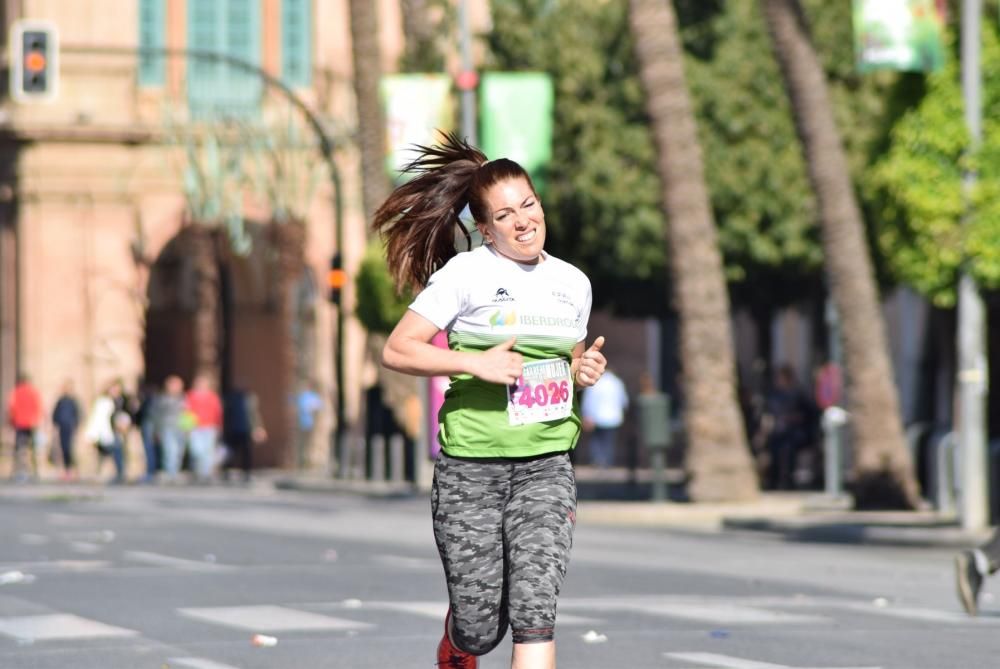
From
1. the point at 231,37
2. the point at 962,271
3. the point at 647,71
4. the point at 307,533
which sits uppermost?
the point at 231,37

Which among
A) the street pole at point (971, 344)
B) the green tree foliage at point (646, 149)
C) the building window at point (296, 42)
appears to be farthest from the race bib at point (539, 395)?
the building window at point (296, 42)

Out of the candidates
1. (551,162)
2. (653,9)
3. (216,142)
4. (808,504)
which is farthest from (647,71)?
(216,142)

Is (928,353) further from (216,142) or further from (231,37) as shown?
(231,37)

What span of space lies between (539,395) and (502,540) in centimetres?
42

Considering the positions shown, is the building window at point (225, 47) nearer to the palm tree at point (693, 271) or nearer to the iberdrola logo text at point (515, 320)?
the palm tree at point (693, 271)

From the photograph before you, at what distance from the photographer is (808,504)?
2602 centimetres

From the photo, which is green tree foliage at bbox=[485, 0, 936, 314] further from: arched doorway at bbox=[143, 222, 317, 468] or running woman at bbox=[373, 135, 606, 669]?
running woman at bbox=[373, 135, 606, 669]

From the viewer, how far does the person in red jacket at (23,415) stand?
1532 inches

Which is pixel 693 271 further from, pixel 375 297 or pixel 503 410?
pixel 503 410

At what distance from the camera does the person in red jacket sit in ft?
128

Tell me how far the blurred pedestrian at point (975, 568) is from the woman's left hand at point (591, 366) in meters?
5.47

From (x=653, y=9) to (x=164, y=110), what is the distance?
60.6 feet

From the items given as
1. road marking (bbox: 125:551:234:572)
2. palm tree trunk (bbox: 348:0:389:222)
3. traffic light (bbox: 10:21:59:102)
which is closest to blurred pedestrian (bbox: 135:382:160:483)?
palm tree trunk (bbox: 348:0:389:222)

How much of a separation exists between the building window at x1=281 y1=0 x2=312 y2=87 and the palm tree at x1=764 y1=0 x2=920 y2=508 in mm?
21606
